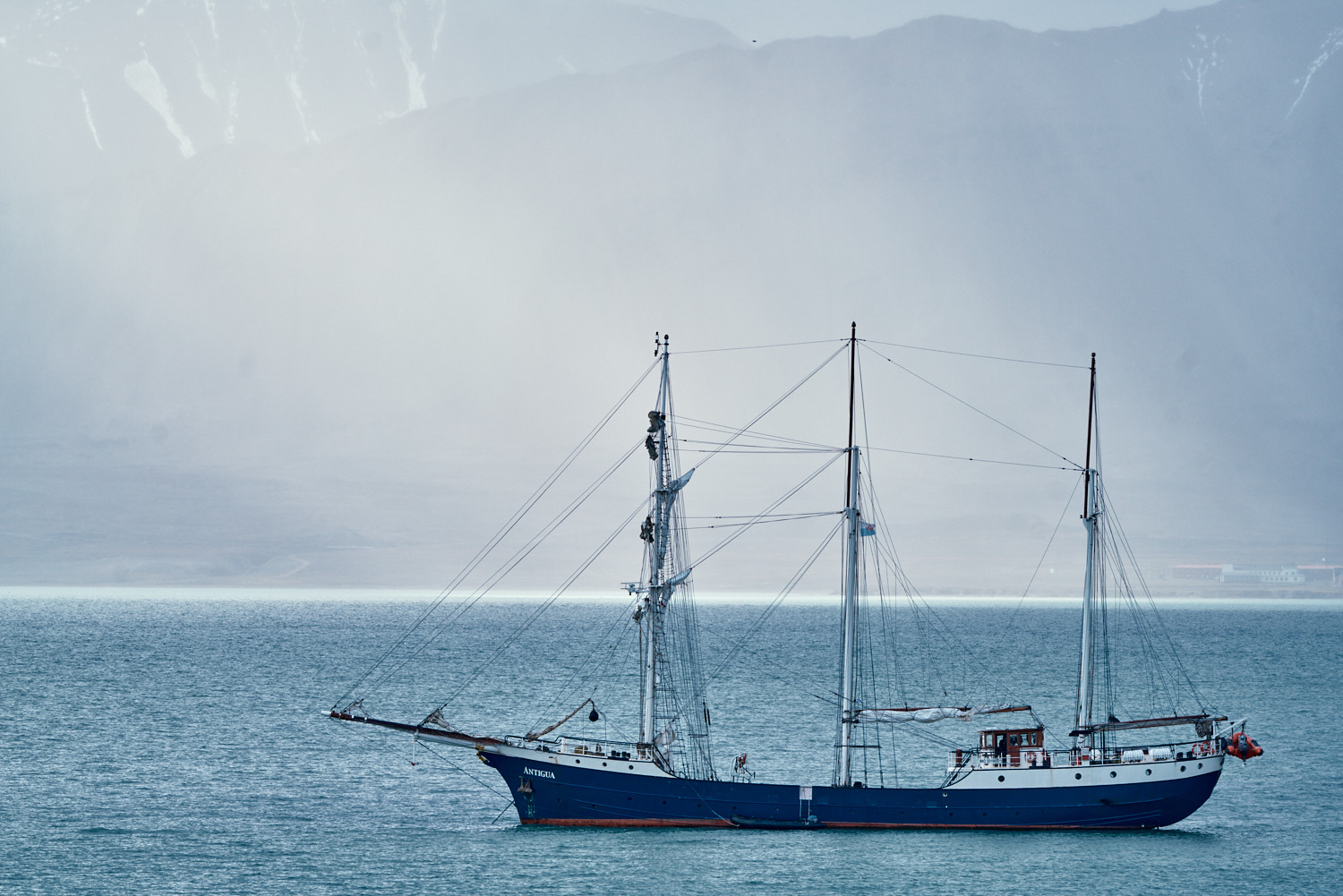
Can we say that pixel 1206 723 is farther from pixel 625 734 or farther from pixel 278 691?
pixel 278 691

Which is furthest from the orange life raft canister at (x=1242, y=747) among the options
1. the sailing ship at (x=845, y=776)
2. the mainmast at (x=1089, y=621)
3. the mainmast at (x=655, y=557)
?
the mainmast at (x=655, y=557)

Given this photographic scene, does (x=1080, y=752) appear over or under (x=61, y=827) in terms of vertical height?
over

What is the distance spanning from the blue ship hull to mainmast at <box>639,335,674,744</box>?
303cm

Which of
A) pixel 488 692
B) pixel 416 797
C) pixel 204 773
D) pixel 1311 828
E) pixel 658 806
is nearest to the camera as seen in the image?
pixel 658 806

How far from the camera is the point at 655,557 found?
234ft

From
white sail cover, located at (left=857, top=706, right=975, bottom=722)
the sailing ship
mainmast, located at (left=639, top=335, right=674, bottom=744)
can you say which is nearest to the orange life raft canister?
the sailing ship

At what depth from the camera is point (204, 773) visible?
3462 inches

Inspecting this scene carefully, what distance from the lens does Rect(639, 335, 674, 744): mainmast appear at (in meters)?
69.4

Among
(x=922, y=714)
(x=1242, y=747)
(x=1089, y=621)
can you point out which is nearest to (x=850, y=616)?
(x=922, y=714)

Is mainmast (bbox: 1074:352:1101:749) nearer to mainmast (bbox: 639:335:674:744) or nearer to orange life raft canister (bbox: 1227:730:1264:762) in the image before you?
orange life raft canister (bbox: 1227:730:1264:762)

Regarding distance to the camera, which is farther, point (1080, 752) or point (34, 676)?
point (34, 676)

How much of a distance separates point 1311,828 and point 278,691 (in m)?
101

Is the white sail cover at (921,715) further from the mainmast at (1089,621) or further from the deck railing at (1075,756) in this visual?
the mainmast at (1089,621)

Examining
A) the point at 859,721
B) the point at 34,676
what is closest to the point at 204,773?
the point at 859,721
